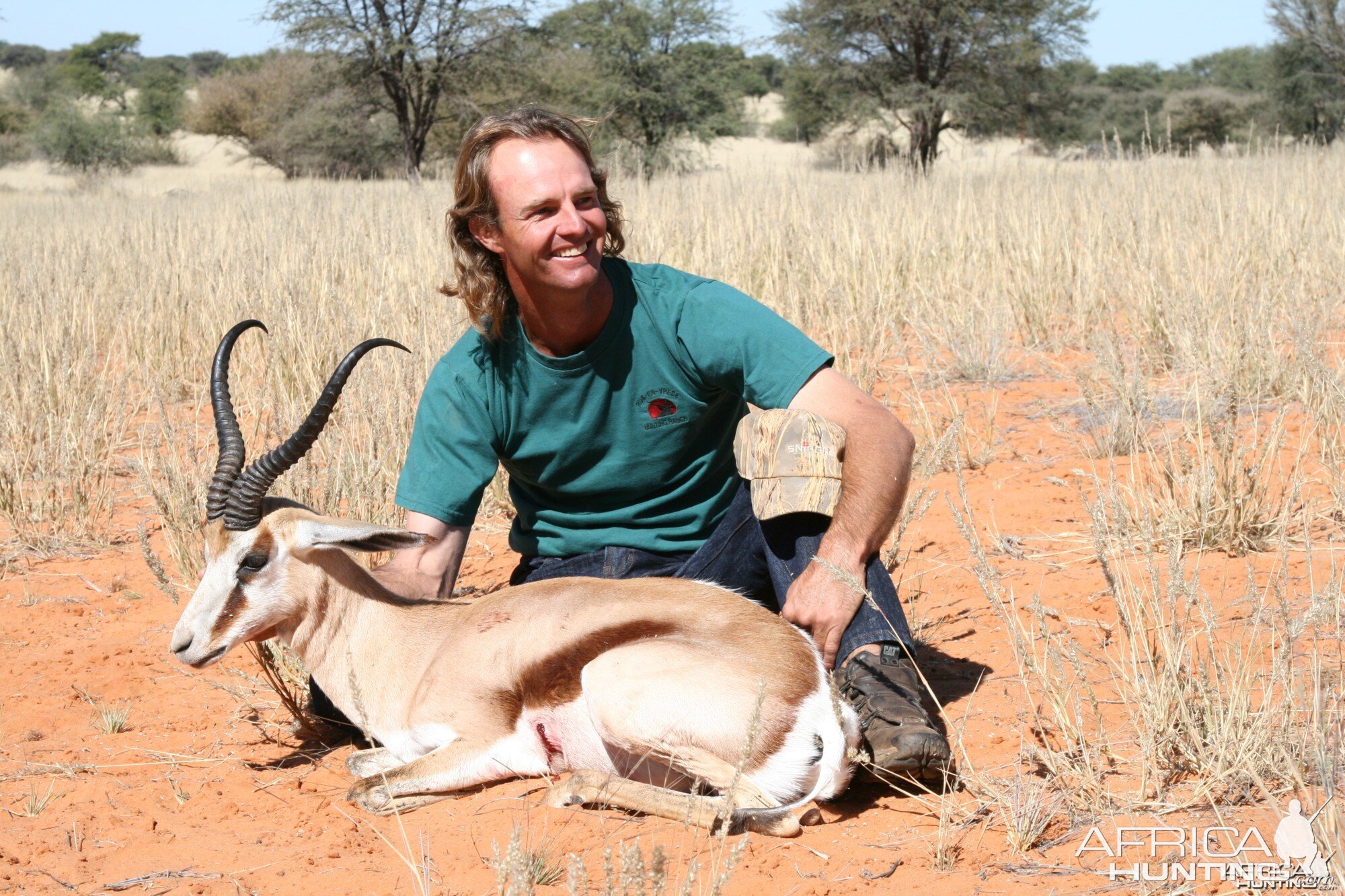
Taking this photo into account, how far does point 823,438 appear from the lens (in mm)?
3234

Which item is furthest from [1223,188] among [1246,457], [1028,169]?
[1246,457]

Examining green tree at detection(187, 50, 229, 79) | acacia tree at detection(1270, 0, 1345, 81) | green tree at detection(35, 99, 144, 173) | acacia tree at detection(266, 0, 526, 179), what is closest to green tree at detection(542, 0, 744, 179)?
acacia tree at detection(266, 0, 526, 179)

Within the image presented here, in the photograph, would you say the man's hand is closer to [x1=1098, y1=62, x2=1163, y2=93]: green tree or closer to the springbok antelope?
the springbok antelope

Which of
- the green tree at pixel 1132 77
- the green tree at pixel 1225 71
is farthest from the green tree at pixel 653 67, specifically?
the green tree at pixel 1132 77

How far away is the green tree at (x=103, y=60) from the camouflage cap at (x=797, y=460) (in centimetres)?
5049

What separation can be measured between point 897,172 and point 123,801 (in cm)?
1030

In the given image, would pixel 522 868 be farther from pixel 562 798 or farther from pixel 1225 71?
pixel 1225 71

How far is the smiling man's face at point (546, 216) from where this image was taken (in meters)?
3.45

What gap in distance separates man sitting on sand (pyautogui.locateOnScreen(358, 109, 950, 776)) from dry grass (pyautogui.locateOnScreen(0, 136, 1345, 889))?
1.46ft

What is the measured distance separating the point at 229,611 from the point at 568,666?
94cm

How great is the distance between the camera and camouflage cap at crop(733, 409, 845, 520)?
10.6 ft

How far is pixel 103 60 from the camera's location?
176 ft

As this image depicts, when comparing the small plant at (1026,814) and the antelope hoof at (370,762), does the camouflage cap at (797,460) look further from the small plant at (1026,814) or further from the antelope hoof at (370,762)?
the antelope hoof at (370,762)

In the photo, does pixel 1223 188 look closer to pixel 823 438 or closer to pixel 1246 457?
pixel 1246 457
